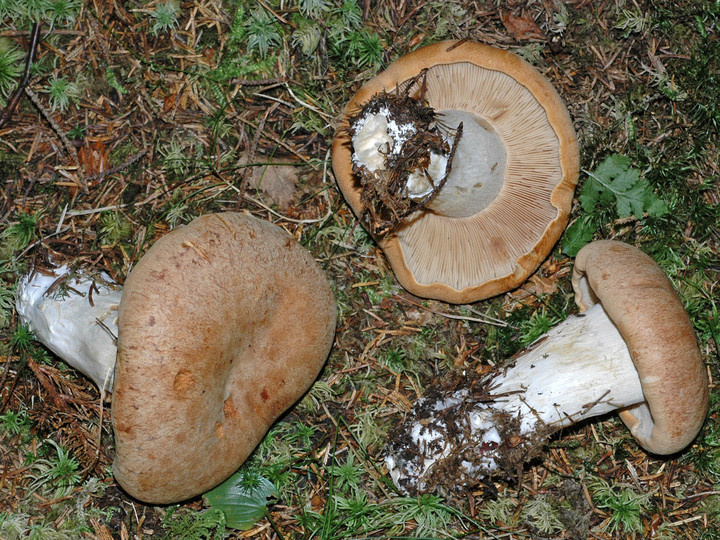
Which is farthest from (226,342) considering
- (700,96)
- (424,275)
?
(700,96)

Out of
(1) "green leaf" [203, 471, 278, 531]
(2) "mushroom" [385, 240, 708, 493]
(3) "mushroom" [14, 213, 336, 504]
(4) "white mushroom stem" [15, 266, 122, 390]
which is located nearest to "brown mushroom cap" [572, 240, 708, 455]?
(2) "mushroom" [385, 240, 708, 493]

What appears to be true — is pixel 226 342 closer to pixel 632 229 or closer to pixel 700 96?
pixel 632 229

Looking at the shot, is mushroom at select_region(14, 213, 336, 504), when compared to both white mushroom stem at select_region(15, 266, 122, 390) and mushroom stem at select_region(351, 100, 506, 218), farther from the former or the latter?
mushroom stem at select_region(351, 100, 506, 218)

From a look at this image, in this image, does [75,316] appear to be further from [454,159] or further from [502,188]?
[502,188]

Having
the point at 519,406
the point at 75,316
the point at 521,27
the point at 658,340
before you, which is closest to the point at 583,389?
the point at 519,406

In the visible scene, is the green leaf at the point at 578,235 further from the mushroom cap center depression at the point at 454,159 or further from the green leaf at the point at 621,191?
the mushroom cap center depression at the point at 454,159
